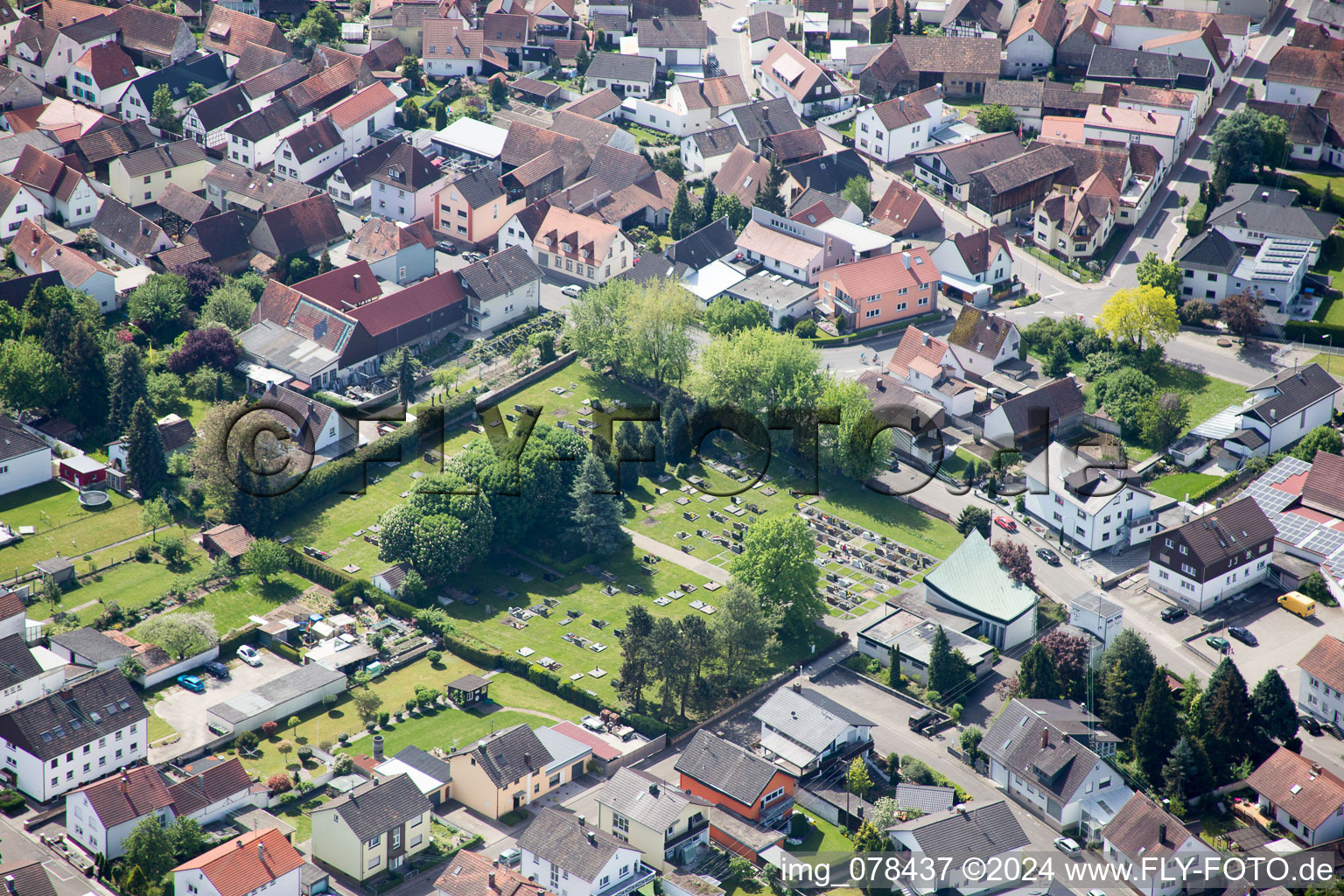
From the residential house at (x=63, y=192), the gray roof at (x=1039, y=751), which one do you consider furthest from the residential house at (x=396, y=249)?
the gray roof at (x=1039, y=751)

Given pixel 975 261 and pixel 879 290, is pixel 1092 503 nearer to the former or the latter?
pixel 879 290

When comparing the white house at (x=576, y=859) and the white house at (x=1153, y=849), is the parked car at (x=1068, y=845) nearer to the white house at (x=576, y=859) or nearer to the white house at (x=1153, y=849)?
the white house at (x=1153, y=849)

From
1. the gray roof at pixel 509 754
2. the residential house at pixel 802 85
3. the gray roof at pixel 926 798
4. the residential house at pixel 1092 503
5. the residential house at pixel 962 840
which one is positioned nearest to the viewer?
the residential house at pixel 962 840

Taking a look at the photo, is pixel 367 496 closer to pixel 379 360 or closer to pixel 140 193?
pixel 379 360

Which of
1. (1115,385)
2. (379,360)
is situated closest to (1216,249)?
(1115,385)

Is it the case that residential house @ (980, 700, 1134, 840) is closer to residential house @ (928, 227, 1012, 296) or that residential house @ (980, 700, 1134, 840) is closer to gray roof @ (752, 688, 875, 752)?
gray roof @ (752, 688, 875, 752)

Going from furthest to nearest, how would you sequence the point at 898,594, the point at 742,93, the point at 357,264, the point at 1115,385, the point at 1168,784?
the point at 742,93 → the point at 357,264 → the point at 1115,385 → the point at 898,594 → the point at 1168,784
